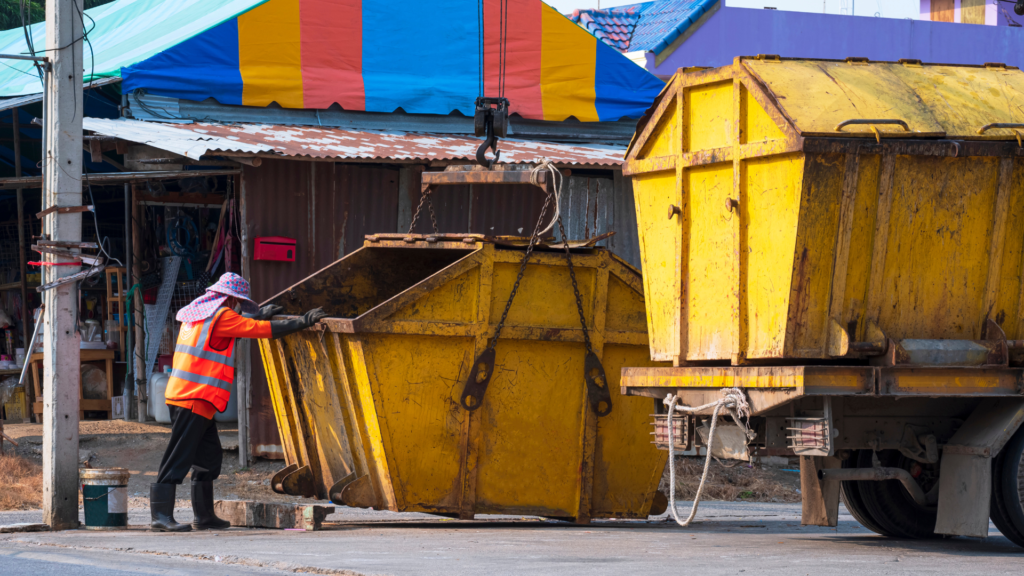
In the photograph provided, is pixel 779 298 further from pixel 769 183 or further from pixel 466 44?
pixel 466 44

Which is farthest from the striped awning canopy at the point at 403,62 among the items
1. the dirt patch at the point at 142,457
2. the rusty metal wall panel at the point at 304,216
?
the dirt patch at the point at 142,457

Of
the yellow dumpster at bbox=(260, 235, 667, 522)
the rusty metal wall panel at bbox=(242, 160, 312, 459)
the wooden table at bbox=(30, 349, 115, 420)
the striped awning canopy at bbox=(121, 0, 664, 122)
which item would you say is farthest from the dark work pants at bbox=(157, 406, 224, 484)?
the wooden table at bbox=(30, 349, 115, 420)

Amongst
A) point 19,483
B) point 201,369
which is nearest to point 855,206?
point 201,369

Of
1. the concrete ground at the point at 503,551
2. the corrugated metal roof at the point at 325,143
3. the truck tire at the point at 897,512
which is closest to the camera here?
the concrete ground at the point at 503,551

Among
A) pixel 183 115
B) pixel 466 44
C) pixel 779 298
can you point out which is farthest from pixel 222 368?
pixel 466 44

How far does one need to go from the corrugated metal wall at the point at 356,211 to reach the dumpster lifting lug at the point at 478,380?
3495mm

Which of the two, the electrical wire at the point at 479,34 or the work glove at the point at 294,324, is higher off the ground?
the electrical wire at the point at 479,34

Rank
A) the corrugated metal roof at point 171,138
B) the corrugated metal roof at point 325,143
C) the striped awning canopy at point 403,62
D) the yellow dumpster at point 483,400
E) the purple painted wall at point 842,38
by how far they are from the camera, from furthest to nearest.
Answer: the purple painted wall at point 842,38 < the striped awning canopy at point 403,62 < the corrugated metal roof at point 325,143 < the corrugated metal roof at point 171,138 < the yellow dumpster at point 483,400

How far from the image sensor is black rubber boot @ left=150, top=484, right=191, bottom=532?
273 inches

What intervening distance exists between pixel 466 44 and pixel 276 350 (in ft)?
17.1

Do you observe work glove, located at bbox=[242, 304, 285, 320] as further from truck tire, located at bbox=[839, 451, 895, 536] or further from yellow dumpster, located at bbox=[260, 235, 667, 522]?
truck tire, located at bbox=[839, 451, 895, 536]

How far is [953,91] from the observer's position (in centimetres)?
570

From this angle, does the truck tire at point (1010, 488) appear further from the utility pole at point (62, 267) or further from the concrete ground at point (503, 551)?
the utility pole at point (62, 267)

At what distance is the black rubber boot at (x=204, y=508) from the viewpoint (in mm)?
7074
